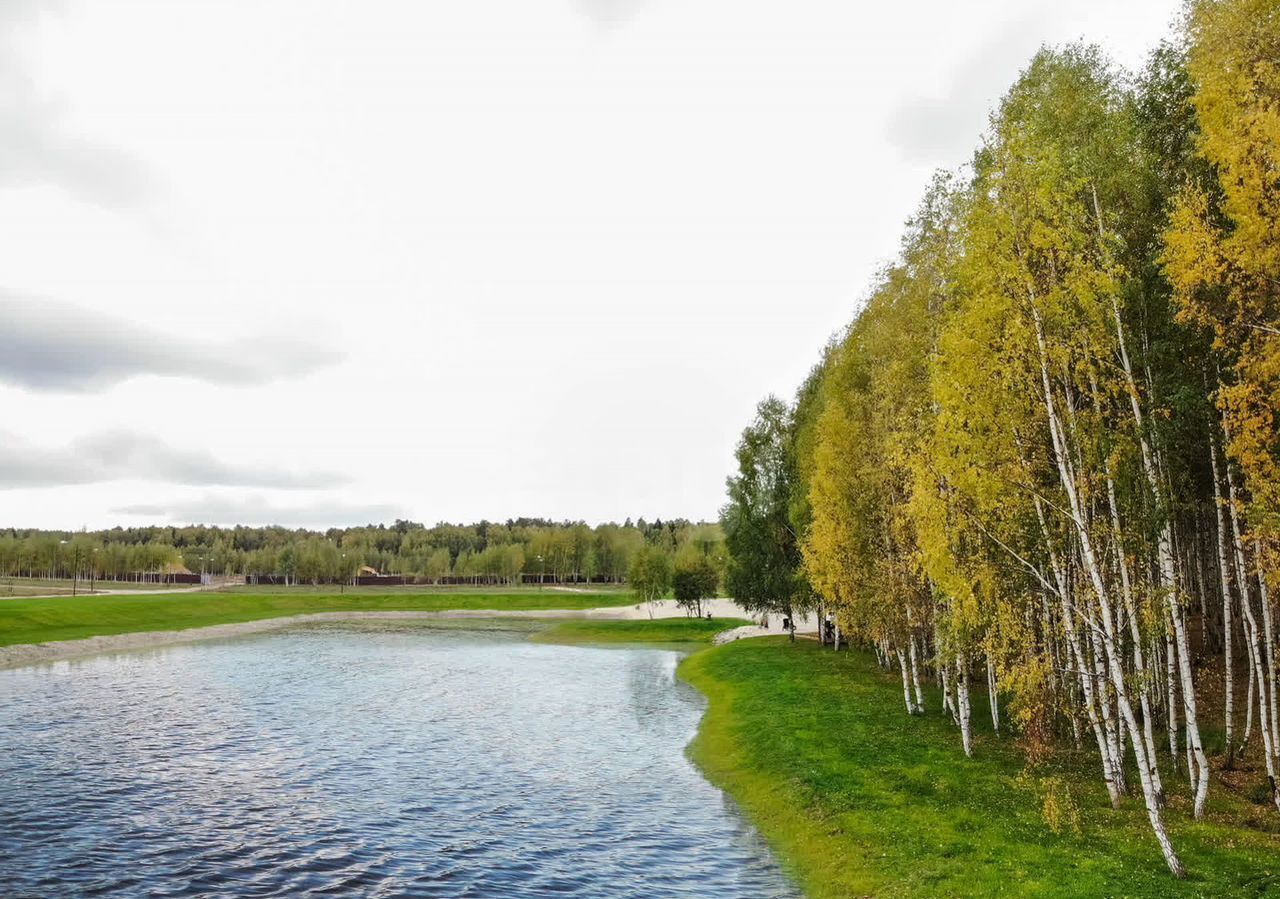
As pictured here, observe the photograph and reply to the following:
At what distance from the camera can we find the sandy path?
76.9m

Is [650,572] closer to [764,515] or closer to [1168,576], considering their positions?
[764,515]

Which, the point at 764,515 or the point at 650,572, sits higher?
the point at 764,515

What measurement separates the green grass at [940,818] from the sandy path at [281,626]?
177ft

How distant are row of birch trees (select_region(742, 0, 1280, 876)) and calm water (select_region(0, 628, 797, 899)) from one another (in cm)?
1219

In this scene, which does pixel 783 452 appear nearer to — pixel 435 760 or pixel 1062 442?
pixel 435 760

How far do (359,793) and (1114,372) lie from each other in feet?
106

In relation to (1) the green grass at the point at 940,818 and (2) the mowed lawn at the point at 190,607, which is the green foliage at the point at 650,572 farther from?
(1) the green grass at the point at 940,818

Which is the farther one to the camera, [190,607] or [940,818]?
[190,607]

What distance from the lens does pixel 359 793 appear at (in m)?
32.6

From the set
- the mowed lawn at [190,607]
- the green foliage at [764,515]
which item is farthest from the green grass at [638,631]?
the mowed lawn at [190,607]

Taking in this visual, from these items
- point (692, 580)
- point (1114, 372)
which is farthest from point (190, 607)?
point (1114, 372)

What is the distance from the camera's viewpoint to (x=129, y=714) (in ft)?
160

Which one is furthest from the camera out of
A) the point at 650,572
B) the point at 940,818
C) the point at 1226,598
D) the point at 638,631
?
the point at 650,572

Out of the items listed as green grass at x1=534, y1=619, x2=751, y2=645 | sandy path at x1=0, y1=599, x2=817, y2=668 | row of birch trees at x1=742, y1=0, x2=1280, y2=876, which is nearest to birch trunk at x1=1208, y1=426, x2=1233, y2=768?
row of birch trees at x1=742, y1=0, x2=1280, y2=876
